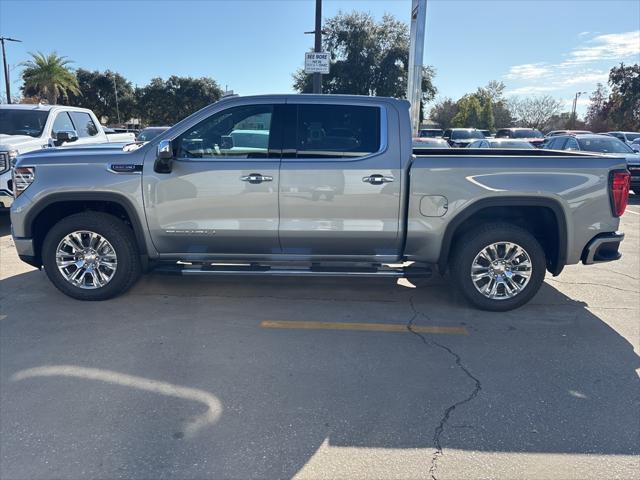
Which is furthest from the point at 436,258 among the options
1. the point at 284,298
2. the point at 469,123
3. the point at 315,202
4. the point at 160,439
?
the point at 469,123

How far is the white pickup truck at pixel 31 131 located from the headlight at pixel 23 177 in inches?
145

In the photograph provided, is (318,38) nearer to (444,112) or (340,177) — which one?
(340,177)

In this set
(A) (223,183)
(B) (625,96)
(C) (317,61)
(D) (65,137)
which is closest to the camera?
(A) (223,183)

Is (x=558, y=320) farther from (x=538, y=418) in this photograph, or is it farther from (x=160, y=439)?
(x=160, y=439)

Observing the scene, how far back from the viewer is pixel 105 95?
51438 mm

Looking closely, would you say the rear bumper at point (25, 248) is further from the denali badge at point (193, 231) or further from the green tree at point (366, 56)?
the green tree at point (366, 56)

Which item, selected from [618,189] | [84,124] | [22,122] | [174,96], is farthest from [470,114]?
[618,189]

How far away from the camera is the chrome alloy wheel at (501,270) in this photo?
15.5ft

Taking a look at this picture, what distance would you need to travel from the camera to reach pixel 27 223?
4766 millimetres

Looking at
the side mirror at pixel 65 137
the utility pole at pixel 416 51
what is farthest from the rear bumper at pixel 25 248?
the utility pole at pixel 416 51

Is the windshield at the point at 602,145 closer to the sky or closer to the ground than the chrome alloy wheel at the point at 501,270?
closer to the sky

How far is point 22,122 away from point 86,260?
19.8 ft

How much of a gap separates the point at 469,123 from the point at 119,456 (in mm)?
50441

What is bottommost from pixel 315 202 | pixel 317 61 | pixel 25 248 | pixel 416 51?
pixel 25 248
